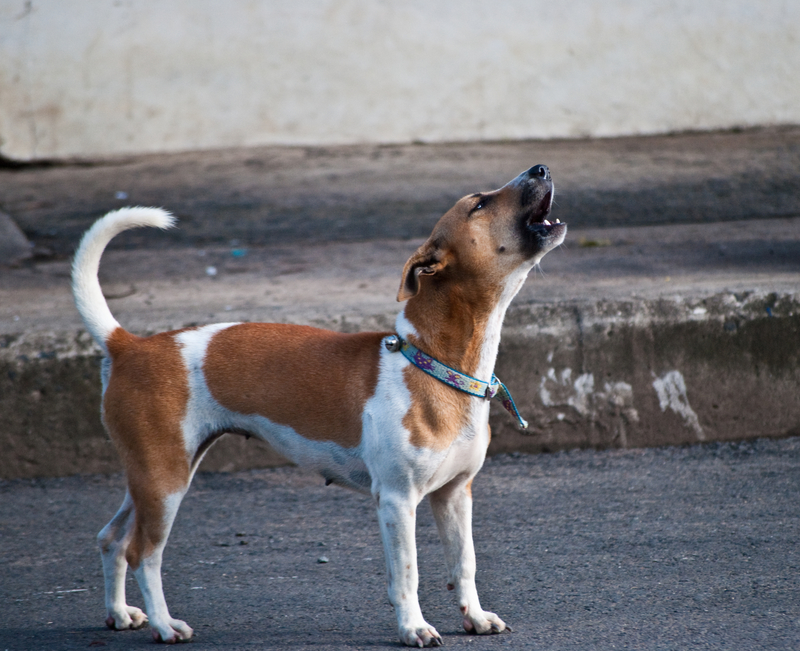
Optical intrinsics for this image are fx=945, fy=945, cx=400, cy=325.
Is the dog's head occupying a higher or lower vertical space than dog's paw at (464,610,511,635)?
higher

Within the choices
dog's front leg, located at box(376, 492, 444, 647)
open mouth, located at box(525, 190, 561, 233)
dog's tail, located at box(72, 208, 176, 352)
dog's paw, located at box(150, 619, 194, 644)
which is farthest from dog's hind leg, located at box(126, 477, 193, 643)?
open mouth, located at box(525, 190, 561, 233)

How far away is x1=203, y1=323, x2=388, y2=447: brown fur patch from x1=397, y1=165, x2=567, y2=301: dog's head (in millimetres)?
305

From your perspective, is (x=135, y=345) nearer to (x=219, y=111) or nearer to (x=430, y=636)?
(x=430, y=636)

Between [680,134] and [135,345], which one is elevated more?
[680,134]

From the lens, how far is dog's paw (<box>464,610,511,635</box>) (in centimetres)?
301

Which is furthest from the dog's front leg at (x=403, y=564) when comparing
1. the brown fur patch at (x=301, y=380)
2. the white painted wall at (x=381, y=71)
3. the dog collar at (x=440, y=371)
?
the white painted wall at (x=381, y=71)

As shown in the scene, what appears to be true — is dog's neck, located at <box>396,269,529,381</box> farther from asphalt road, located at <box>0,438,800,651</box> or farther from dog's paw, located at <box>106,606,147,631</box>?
dog's paw, located at <box>106,606,147,631</box>

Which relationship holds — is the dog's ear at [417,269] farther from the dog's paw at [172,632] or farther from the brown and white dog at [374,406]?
the dog's paw at [172,632]

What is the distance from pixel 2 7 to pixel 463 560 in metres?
7.86

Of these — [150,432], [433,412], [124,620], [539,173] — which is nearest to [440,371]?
[433,412]

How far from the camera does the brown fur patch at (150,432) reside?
3047 mm

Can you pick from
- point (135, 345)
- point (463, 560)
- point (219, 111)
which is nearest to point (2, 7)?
point (219, 111)

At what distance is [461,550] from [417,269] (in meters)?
0.92

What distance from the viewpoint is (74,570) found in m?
3.57
